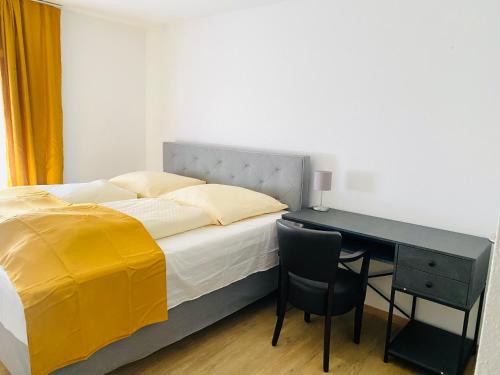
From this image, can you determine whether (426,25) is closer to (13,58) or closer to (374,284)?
(374,284)

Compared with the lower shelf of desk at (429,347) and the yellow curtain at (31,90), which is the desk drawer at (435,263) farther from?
the yellow curtain at (31,90)

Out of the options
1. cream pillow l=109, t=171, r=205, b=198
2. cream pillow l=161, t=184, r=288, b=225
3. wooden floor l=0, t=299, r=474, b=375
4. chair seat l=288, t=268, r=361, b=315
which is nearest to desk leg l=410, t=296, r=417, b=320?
wooden floor l=0, t=299, r=474, b=375

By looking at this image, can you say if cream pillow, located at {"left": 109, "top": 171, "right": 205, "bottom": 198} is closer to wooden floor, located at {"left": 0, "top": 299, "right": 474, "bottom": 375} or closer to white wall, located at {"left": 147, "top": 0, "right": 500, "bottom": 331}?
white wall, located at {"left": 147, "top": 0, "right": 500, "bottom": 331}

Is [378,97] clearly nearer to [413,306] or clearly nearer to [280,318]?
Answer: [413,306]

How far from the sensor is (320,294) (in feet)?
6.95

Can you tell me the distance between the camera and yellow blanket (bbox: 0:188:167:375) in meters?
1.57

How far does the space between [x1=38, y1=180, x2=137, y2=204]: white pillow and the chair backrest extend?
1.55 metres

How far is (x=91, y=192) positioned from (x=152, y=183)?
1.69ft

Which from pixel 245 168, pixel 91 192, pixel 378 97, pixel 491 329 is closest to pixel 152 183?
pixel 91 192

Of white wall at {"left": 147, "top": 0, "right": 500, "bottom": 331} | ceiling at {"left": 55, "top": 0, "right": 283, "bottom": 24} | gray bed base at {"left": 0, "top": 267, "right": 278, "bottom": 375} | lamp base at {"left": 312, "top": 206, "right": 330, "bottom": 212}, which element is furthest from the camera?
ceiling at {"left": 55, "top": 0, "right": 283, "bottom": 24}

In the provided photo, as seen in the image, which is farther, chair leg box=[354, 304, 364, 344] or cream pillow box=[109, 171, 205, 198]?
cream pillow box=[109, 171, 205, 198]


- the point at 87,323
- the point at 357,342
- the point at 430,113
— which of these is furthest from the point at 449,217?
the point at 87,323

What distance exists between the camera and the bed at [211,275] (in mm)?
1762

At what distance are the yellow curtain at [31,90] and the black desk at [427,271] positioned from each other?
8.09 ft
